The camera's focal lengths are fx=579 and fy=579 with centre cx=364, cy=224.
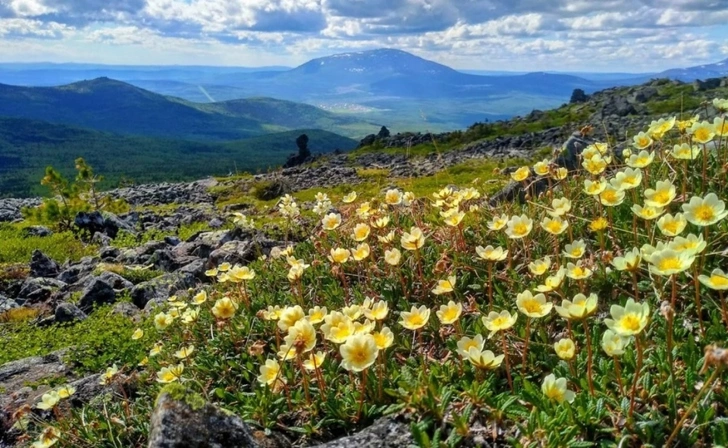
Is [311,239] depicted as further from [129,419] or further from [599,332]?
[599,332]

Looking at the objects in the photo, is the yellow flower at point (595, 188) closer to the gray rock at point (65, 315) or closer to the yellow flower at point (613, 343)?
the yellow flower at point (613, 343)

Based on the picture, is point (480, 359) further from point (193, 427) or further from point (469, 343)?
point (193, 427)

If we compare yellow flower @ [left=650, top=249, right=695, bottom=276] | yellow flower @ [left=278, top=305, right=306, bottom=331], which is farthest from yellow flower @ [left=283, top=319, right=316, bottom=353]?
yellow flower @ [left=650, top=249, right=695, bottom=276]

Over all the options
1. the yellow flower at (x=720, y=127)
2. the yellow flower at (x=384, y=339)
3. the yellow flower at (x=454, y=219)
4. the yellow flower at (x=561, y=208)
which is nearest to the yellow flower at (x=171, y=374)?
the yellow flower at (x=384, y=339)

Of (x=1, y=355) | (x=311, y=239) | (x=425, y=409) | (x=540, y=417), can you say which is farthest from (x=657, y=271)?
(x=1, y=355)

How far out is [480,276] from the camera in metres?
5.77

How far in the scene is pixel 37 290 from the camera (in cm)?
1487

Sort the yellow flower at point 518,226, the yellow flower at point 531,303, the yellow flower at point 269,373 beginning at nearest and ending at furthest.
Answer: the yellow flower at point 531,303, the yellow flower at point 269,373, the yellow flower at point 518,226

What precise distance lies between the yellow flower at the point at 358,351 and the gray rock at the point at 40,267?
16157 millimetres

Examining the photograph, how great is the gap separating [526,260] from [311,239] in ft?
11.7

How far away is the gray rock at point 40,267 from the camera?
672 inches

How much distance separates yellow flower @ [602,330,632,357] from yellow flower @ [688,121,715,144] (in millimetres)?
2981

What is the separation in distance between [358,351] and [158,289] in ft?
29.7

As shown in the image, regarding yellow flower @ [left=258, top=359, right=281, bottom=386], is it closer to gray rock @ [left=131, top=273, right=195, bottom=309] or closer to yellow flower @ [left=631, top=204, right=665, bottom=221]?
yellow flower @ [left=631, top=204, right=665, bottom=221]
